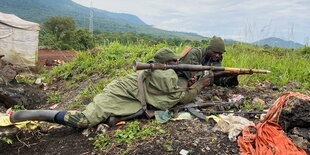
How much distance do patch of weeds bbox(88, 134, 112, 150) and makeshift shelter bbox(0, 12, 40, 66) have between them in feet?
29.4

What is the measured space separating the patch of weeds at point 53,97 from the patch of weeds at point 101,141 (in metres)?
3.24

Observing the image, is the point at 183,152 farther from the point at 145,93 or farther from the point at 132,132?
the point at 145,93

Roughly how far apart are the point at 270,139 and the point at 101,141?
1.88 metres

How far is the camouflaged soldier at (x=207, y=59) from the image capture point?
4.81 meters

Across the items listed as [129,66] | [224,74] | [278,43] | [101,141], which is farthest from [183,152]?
[278,43]

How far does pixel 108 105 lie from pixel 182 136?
120 centimetres

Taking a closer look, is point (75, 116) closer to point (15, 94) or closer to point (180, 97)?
point (180, 97)

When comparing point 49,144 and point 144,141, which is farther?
point 49,144

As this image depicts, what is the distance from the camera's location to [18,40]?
10.7m

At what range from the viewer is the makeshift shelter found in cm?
1043

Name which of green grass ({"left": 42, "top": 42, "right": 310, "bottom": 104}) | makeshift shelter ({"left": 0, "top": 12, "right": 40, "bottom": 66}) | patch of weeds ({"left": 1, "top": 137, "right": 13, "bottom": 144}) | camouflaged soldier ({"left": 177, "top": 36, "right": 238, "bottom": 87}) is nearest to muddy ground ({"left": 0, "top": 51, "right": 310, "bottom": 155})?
Answer: patch of weeds ({"left": 1, "top": 137, "right": 13, "bottom": 144})

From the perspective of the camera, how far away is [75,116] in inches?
135

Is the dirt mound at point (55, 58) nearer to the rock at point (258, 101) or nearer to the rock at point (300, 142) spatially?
the rock at point (258, 101)

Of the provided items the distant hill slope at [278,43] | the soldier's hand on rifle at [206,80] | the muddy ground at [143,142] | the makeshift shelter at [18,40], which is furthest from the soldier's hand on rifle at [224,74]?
the makeshift shelter at [18,40]
